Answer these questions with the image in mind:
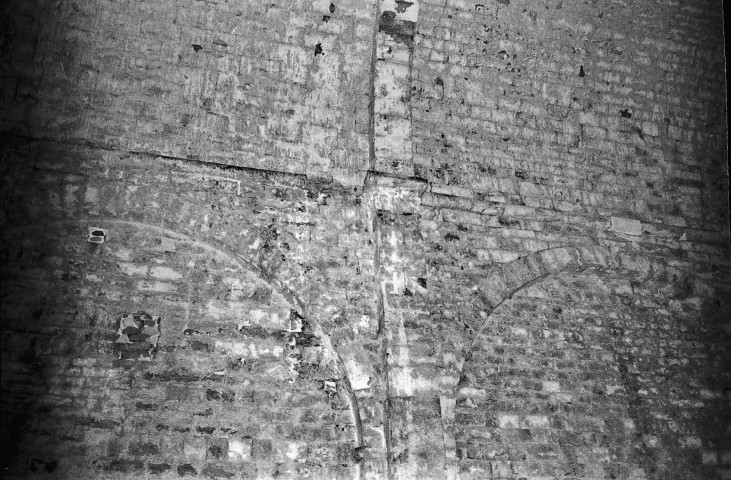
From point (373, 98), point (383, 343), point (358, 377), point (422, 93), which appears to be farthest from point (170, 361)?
point (422, 93)

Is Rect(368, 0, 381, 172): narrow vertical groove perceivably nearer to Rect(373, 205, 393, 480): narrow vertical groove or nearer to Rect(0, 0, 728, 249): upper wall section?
Rect(0, 0, 728, 249): upper wall section

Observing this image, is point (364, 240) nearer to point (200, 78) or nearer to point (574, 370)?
point (200, 78)

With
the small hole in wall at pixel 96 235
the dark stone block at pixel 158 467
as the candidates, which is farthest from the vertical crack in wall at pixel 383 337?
the small hole in wall at pixel 96 235

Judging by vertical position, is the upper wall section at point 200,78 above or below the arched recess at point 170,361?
above

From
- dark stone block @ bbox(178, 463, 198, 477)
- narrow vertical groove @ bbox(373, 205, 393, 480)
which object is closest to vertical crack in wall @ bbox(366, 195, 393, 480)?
narrow vertical groove @ bbox(373, 205, 393, 480)

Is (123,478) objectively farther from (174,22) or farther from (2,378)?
(174,22)

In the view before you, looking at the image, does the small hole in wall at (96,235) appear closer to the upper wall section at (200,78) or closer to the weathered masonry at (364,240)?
the weathered masonry at (364,240)

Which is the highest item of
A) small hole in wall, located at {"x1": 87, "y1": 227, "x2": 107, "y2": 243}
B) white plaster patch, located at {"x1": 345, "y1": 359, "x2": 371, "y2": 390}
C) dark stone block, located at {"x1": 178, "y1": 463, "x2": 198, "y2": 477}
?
small hole in wall, located at {"x1": 87, "y1": 227, "x2": 107, "y2": 243}
